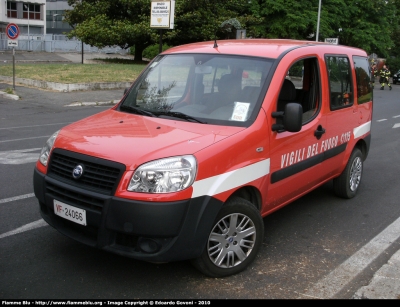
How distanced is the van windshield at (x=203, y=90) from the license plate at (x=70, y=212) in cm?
124

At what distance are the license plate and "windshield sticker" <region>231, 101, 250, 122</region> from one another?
5.01ft

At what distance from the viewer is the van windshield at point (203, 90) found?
4.32 metres

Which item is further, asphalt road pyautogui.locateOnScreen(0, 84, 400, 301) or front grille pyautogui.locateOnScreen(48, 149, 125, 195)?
asphalt road pyautogui.locateOnScreen(0, 84, 400, 301)

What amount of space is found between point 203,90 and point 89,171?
1528mm

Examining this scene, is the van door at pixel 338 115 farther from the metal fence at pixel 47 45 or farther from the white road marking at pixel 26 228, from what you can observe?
the metal fence at pixel 47 45

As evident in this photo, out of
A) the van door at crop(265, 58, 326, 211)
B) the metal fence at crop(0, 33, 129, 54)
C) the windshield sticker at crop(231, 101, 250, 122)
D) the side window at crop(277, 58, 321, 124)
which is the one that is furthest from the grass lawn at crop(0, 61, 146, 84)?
the metal fence at crop(0, 33, 129, 54)

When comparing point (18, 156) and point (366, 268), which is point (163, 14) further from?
point (366, 268)

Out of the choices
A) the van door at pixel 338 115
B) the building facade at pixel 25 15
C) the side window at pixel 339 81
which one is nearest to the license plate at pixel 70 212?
the van door at pixel 338 115

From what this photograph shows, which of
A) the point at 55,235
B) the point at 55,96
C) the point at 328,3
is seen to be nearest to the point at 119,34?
the point at 55,96

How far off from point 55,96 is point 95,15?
55.5ft

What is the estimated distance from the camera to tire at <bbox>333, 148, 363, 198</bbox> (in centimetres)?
615

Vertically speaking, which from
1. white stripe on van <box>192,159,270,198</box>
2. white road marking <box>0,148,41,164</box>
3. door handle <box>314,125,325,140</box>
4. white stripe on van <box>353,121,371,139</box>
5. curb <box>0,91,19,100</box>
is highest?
door handle <box>314,125,325,140</box>

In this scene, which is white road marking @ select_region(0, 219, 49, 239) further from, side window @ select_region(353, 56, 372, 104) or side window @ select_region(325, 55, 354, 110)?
side window @ select_region(353, 56, 372, 104)

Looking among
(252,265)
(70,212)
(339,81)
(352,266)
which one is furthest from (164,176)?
(339,81)
